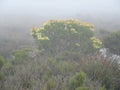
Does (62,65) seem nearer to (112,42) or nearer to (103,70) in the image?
(103,70)

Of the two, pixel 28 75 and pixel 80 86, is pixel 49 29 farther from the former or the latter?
pixel 80 86

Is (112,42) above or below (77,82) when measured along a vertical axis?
below

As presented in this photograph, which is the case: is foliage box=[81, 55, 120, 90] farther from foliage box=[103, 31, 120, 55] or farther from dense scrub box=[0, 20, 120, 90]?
foliage box=[103, 31, 120, 55]

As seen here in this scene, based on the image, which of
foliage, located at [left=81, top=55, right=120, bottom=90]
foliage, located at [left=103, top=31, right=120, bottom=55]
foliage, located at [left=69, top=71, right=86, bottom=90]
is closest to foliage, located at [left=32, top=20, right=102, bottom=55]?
foliage, located at [left=81, top=55, right=120, bottom=90]

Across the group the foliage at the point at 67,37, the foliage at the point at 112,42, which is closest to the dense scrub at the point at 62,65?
the foliage at the point at 67,37

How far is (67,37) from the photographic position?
412 inches

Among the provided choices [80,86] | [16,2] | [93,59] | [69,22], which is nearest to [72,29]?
[69,22]

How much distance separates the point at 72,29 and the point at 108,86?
3586 mm

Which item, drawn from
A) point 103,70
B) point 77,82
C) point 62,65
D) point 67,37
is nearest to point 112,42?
point 67,37

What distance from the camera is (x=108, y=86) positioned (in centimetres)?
713

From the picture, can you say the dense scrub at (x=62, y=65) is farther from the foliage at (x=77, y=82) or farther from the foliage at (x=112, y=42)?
the foliage at (x=112, y=42)

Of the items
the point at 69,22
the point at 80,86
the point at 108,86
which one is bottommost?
the point at 108,86

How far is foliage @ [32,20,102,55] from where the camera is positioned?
10164 millimetres

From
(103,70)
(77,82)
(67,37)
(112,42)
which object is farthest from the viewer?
(112,42)
